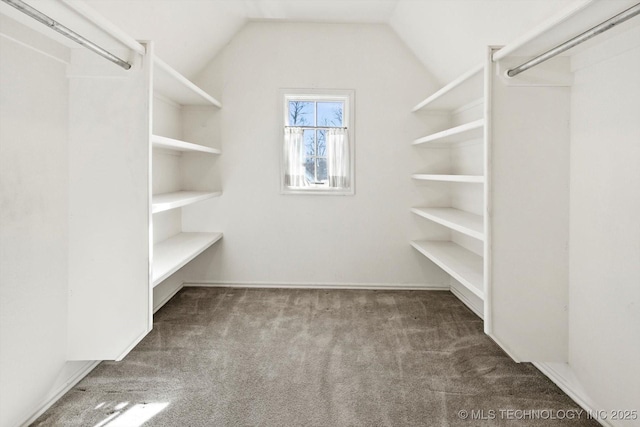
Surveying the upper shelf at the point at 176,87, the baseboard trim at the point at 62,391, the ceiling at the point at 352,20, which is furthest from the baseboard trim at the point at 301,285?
the ceiling at the point at 352,20

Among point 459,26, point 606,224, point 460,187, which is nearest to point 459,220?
point 460,187

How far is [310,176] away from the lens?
391 centimetres

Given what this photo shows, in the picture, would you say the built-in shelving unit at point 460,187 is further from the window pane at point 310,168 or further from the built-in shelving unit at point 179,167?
the built-in shelving unit at point 179,167

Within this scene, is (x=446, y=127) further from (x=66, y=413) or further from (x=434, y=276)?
(x=66, y=413)

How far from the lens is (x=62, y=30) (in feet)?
4.72

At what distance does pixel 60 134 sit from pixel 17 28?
1.58 ft

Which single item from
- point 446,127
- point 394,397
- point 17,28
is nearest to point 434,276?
point 446,127

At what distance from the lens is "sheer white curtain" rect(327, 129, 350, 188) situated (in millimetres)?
3760

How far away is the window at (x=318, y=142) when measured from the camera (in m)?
3.75

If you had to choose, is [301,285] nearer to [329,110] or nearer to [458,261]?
[458,261]

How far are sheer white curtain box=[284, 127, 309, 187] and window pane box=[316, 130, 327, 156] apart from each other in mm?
192

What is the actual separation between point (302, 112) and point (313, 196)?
3.05 feet

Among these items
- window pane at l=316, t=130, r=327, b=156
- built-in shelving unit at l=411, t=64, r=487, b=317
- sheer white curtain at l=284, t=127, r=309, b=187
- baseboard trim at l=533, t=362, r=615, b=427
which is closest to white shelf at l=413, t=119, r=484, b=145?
built-in shelving unit at l=411, t=64, r=487, b=317

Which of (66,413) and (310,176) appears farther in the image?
(310,176)
